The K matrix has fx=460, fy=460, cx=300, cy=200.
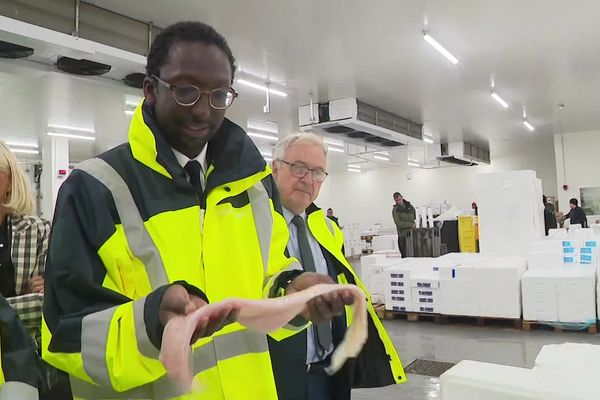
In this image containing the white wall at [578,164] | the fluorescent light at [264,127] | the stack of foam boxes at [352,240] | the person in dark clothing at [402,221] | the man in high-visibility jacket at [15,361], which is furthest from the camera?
the stack of foam boxes at [352,240]

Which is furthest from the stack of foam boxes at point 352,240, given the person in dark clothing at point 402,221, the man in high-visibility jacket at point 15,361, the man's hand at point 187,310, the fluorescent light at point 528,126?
the man's hand at point 187,310

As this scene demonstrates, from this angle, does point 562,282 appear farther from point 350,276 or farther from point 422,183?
point 422,183

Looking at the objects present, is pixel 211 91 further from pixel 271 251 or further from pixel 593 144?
pixel 593 144

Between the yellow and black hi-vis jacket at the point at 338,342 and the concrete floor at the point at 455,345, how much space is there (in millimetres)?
2017

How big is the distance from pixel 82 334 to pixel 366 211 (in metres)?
21.5

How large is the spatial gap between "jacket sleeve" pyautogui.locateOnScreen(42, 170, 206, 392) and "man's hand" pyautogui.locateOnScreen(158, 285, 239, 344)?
1cm

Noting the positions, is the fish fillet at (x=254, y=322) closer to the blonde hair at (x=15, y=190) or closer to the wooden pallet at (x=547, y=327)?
the blonde hair at (x=15, y=190)

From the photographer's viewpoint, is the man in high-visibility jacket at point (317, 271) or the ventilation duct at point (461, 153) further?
the ventilation duct at point (461, 153)

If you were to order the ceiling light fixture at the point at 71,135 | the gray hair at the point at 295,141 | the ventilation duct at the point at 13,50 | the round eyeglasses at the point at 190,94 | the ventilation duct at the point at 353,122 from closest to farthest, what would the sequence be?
the round eyeglasses at the point at 190,94
the gray hair at the point at 295,141
the ventilation duct at the point at 13,50
the ventilation duct at the point at 353,122
the ceiling light fixture at the point at 71,135

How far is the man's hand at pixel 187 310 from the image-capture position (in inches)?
24.4

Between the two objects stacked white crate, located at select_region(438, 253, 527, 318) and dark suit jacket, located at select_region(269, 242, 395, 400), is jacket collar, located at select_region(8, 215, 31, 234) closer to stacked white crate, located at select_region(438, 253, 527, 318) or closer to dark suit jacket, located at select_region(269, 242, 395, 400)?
dark suit jacket, located at select_region(269, 242, 395, 400)

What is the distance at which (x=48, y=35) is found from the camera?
4.16 meters

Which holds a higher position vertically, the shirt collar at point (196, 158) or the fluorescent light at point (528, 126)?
the fluorescent light at point (528, 126)

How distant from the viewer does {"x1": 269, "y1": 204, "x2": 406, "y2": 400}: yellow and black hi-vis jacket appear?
4.99 feet
